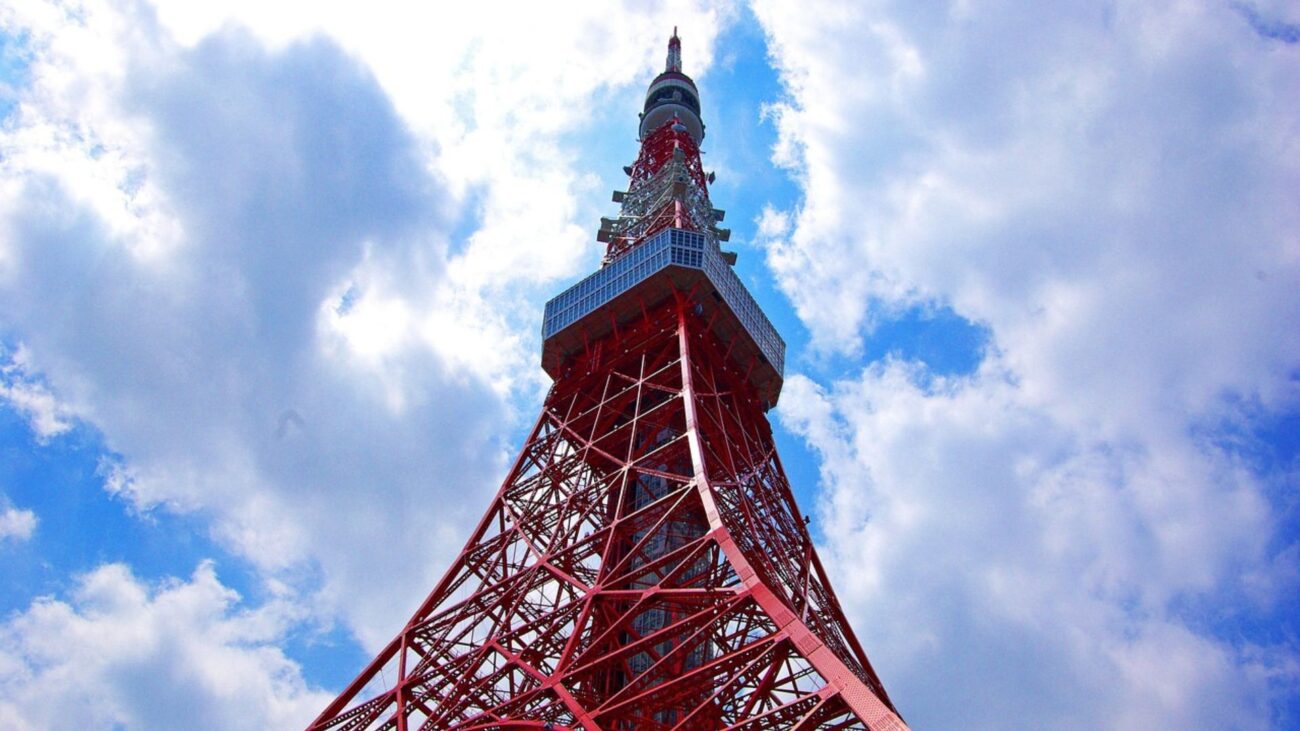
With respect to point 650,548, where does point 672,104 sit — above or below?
above

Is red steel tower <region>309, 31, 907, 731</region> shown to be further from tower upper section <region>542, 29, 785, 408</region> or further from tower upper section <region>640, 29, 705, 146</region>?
tower upper section <region>640, 29, 705, 146</region>

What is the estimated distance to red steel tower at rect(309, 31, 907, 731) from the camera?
27531 millimetres

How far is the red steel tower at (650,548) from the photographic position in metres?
27.5

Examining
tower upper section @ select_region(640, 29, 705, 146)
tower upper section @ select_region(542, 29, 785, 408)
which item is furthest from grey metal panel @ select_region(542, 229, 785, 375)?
tower upper section @ select_region(640, 29, 705, 146)

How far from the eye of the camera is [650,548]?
3972 centimetres

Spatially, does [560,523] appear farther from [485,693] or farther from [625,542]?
[485,693]

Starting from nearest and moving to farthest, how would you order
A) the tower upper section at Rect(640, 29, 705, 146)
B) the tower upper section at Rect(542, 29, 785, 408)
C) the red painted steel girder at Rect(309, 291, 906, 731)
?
1. the red painted steel girder at Rect(309, 291, 906, 731)
2. the tower upper section at Rect(542, 29, 785, 408)
3. the tower upper section at Rect(640, 29, 705, 146)

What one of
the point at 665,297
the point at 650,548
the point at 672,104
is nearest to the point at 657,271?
the point at 665,297

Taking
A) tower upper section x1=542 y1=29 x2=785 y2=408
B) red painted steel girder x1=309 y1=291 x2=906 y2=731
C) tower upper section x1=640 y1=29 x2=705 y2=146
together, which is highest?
tower upper section x1=640 y1=29 x2=705 y2=146

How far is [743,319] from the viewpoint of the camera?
45281mm

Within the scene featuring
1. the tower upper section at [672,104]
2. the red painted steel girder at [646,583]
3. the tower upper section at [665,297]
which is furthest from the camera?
the tower upper section at [672,104]

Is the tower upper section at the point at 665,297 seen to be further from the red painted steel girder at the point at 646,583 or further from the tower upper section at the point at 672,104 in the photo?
the tower upper section at the point at 672,104

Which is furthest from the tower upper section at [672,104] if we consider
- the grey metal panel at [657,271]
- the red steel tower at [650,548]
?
the grey metal panel at [657,271]

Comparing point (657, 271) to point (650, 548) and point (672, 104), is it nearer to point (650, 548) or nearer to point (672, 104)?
point (650, 548)
